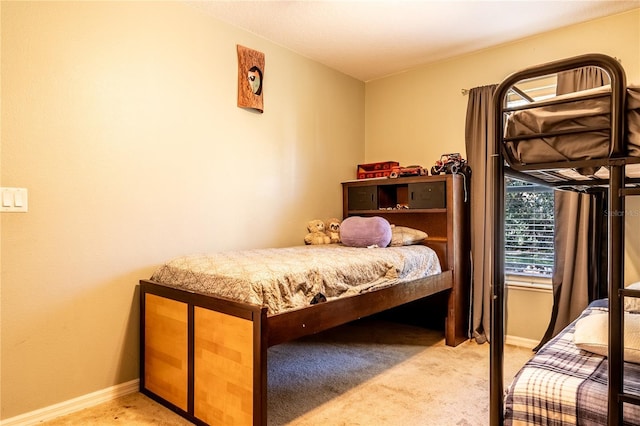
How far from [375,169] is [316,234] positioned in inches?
37.3

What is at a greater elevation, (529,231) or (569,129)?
(569,129)

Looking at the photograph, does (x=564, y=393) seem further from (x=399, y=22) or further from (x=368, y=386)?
(x=399, y=22)

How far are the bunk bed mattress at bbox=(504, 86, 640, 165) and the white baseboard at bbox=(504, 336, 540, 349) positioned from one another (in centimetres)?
235

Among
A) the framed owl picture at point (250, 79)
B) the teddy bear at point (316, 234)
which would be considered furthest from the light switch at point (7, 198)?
the teddy bear at point (316, 234)

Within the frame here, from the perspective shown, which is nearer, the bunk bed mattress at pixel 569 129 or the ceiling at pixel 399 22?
the bunk bed mattress at pixel 569 129

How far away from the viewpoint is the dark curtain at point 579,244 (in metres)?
2.72

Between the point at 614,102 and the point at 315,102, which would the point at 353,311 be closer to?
the point at 614,102

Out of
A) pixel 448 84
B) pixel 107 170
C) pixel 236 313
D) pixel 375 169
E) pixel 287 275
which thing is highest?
Answer: pixel 448 84

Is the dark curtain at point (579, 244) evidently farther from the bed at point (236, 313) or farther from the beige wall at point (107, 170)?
the beige wall at point (107, 170)

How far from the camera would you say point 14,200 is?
188cm

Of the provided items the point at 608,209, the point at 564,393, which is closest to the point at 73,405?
the point at 564,393

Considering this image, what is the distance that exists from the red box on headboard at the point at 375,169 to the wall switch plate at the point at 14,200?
8.96 feet

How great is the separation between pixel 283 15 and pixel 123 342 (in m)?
2.39

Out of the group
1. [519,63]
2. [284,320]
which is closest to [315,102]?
[519,63]
